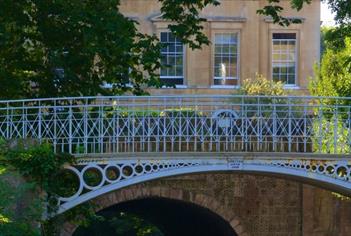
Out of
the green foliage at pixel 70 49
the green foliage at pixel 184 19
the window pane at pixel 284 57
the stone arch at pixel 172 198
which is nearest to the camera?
the green foliage at pixel 70 49

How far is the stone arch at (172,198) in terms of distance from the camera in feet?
92.8

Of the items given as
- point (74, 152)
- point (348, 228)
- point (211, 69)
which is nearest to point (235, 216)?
point (348, 228)

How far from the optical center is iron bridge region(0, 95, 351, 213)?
69.2 ft

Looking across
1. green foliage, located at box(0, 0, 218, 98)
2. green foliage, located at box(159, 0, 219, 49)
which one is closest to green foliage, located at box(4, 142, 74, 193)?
green foliage, located at box(0, 0, 218, 98)

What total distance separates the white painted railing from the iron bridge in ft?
0.05

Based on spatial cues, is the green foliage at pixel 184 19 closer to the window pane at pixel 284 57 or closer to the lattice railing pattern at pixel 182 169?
the lattice railing pattern at pixel 182 169

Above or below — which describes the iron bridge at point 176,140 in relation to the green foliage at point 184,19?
below

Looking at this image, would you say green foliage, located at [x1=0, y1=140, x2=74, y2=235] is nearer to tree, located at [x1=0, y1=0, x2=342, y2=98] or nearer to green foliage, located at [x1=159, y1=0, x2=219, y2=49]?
tree, located at [x1=0, y1=0, x2=342, y2=98]

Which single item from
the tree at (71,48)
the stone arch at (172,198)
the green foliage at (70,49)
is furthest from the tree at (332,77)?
the green foliage at (70,49)

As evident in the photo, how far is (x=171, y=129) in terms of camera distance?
21672mm

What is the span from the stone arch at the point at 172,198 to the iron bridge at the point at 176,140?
6.13 metres

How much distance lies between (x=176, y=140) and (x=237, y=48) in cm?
1835

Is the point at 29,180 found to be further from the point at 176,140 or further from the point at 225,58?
the point at 225,58

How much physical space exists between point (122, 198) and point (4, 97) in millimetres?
4997
